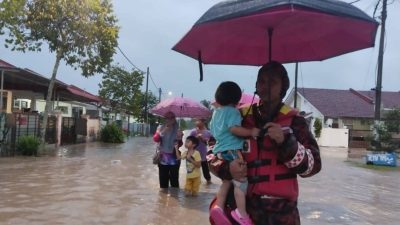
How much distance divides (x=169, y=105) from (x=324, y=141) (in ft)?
111

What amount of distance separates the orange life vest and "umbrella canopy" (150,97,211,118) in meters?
7.92

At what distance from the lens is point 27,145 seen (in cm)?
1867

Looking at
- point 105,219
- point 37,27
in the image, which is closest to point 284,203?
point 105,219

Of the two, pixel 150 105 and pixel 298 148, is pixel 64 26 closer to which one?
pixel 298 148

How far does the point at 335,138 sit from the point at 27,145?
29788mm

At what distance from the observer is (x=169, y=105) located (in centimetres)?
1094

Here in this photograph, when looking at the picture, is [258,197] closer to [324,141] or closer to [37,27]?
[37,27]

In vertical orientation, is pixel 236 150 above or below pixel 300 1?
below

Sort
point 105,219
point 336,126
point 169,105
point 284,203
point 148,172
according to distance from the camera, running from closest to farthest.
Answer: point 284,203 → point 105,219 → point 169,105 → point 148,172 → point 336,126

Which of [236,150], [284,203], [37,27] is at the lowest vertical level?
[284,203]

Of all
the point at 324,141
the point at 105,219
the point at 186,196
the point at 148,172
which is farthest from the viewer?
the point at 324,141

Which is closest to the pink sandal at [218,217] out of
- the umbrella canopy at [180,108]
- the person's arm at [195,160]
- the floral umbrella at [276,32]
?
the floral umbrella at [276,32]

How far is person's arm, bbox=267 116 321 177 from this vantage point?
2.70m

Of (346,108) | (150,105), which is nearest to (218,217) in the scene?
(346,108)
